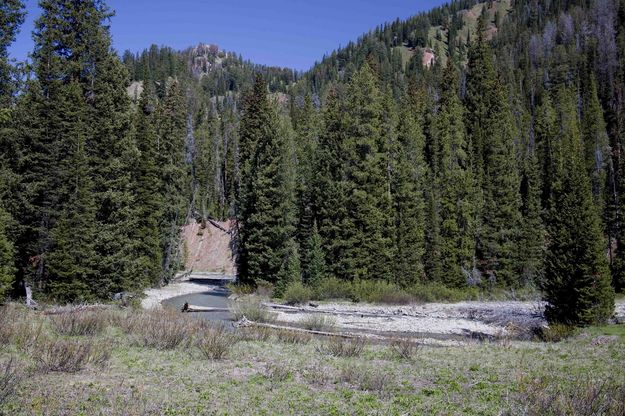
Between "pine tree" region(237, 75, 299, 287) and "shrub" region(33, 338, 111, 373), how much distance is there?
26.6m

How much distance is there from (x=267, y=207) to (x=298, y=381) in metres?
29.3

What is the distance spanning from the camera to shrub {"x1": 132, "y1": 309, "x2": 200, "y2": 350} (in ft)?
43.3

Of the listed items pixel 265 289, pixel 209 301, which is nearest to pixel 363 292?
pixel 265 289

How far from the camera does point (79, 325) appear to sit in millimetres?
14578

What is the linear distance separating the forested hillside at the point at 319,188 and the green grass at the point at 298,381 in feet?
31.4

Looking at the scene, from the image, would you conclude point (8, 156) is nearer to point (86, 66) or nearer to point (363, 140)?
point (86, 66)

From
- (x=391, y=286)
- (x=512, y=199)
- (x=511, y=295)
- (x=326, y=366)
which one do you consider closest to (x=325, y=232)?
(x=391, y=286)

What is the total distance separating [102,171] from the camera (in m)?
28.8

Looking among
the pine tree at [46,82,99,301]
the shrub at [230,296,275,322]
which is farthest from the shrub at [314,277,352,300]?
the pine tree at [46,82,99,301]

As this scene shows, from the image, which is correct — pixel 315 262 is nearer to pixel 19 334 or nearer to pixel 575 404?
pixel 19 334

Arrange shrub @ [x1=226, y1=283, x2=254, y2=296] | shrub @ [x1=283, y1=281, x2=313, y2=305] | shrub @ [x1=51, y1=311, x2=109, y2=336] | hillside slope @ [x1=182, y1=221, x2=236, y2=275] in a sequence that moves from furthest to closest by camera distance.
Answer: hillside slope @ [x1=182, y1=221, x2=236, y2=275] < shrub @ [x1=226, y1=283, x2=254, y2=296] < shrub @ [x1=283, y1=281, x2=313, y2=305] < shrub @ [x1=51, y1=311, x2=109, y2=336]

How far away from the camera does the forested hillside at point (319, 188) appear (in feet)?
81.0

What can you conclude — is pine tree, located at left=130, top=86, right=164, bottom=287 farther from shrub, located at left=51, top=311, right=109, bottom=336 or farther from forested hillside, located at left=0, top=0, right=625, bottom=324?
shrub, located at left=51, top=311, right=109, bottom=336

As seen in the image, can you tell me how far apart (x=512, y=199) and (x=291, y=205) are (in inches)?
850
